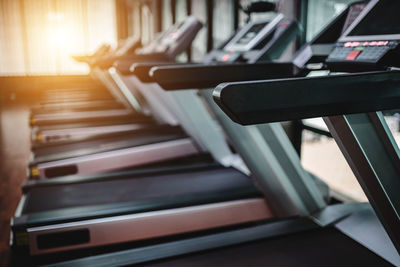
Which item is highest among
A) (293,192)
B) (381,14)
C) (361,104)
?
(381,14)

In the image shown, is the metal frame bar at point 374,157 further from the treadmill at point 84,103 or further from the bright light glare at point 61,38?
the bright light glare at point 61,38

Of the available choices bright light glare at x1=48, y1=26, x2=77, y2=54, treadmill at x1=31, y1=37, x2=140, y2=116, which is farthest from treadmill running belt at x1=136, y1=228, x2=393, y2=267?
bright light glare at x1=48, y1=26, x2=77, y2=54

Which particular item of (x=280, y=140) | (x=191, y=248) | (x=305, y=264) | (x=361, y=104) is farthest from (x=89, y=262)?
(x=361, y=104)

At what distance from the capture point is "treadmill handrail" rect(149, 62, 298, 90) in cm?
166

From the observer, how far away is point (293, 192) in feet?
6.83

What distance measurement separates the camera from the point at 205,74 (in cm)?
169

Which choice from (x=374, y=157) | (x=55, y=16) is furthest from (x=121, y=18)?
(x=374, y=157)

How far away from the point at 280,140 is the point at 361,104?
107 centimetres

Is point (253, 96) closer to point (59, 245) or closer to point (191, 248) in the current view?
point (191, 248)

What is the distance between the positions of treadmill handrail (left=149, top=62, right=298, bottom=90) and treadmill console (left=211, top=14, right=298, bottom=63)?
56 centimetres

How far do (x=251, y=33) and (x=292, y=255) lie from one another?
156cm

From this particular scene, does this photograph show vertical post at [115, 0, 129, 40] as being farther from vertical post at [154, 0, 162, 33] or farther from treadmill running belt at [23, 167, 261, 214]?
treadmill running belt at [23, 167, 261, 214]

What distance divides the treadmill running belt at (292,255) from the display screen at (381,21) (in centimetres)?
92

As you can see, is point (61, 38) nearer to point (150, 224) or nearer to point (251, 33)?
point (251, 33)
